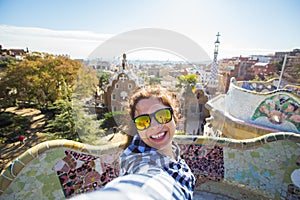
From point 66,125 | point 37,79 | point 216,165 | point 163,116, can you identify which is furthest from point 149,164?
point 37,79

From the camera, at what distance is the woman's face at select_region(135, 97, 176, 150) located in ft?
3.20

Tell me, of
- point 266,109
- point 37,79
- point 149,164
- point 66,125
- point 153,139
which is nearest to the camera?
point 149,164

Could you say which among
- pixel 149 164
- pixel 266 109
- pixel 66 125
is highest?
pixel 149 164

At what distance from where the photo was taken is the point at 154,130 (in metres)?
0.98

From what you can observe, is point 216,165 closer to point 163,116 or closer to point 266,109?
point 163,116

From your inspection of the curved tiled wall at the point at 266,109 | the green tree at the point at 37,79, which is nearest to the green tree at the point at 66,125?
the green tree at the point at 37,79

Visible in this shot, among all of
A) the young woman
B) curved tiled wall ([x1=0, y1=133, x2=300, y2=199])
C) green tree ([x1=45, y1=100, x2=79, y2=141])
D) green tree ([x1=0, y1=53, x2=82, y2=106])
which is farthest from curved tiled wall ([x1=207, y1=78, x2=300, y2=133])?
green tree ([x1=0, y1=53, x2=82, y2=106])

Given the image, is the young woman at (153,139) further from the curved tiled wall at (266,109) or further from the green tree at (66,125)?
the green tree at (66,125)

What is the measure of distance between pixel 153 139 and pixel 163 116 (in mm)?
141

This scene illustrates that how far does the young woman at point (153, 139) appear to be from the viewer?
860mm

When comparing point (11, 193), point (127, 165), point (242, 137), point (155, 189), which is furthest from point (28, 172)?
point (242, 137)

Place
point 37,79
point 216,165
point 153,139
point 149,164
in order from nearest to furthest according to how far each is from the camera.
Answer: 1. point 149,164
2. point 153,139
3. point 216,165
4. point 37,79

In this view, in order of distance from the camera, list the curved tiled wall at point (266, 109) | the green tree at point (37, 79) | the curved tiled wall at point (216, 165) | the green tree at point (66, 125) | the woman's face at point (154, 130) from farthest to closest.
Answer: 1. the green tree at point (37, 79)
2. the green tree at point (66, 125)
3. the curved tiled wall at point (266, 109)
4. the curved tiled wall at point (216, 165)
5. the woman's face at point (154, 130)

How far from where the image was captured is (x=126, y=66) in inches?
77.0
